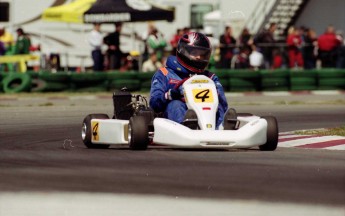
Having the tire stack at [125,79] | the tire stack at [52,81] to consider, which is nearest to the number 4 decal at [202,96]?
the tire stack at [125,79]

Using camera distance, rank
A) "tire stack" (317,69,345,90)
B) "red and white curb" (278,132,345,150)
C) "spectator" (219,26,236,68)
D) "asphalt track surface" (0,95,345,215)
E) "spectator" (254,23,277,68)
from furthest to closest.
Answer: "spectator" (254,23,277,68), "spectator" (219,26,236,68), "tire stack" (317,69,345,90), "red and white curb" (278,132,345,150), "asphalt track surface" (0,95,345,215)

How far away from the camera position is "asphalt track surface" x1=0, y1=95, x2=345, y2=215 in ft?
26.3

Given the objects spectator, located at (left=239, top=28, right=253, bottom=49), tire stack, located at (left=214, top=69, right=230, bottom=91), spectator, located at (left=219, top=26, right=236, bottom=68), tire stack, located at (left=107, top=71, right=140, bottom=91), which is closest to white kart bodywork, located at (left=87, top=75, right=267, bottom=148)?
tire stack, located at (left=107, top=71, right=140, bottom=91)

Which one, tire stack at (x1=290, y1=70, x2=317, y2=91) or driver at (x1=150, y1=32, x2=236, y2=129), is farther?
tire stack at (x1=290, y1=70, x2=317, y2=91)

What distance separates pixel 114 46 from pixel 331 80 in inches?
208

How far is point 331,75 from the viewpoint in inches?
985

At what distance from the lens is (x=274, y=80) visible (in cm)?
2495

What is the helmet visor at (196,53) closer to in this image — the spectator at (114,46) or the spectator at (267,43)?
the spectator at (114,46)

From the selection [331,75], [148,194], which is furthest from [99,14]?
[148,194]

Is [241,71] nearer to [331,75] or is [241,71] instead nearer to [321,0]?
[331,75]

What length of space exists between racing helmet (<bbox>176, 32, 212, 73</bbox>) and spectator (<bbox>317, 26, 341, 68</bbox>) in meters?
15.9

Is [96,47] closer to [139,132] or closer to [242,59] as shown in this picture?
[242,59]

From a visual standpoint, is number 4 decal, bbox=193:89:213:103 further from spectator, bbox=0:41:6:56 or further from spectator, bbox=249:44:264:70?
spectator, bbox=0:41:6:56

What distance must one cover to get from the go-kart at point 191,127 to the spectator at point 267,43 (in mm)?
17541
